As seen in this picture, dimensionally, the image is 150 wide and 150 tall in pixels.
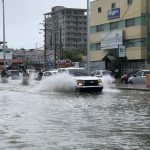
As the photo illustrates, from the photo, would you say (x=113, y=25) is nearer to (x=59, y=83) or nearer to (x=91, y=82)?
(x=59, y=83)

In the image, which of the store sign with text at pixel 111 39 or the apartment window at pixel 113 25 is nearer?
the store sign with text at pixel 111 39

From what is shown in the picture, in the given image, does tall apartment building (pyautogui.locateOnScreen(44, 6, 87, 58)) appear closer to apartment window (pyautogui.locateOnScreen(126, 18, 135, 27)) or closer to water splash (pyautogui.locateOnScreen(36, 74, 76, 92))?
apartment window (pyautogui.locateOnScreen(126, 18, 135, 27))

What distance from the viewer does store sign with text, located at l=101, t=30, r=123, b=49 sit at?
236ft

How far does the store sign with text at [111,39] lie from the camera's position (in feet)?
236

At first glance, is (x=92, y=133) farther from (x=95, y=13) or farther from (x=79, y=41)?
(x=79, y=41)

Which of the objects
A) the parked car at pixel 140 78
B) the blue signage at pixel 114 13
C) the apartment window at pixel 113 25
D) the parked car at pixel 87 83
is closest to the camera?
the parked car at pixel 87 83

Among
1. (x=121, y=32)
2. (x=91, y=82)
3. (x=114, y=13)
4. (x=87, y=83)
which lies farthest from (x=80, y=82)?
(x=114, y=13)

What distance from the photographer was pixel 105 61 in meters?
76.6

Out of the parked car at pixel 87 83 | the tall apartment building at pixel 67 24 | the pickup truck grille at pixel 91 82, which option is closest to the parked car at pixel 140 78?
the parked car at pixel 87 83

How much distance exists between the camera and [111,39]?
243 ft

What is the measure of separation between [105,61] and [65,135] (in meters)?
64.5

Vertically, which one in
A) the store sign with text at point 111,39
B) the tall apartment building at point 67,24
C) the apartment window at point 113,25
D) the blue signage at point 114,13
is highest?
the tall apartment building at point 67,24

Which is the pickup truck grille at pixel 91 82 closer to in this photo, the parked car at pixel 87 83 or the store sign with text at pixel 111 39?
the parked car at pixel 87 83

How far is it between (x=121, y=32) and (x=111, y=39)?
2947mm
